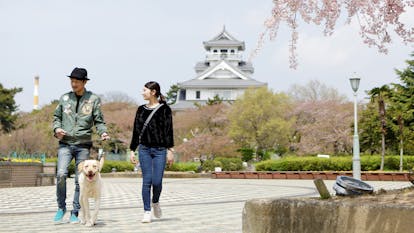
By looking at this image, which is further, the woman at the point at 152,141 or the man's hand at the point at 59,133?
the woman at the point at 152,141

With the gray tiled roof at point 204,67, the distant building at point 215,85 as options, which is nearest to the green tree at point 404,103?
the distant building at point 215,85

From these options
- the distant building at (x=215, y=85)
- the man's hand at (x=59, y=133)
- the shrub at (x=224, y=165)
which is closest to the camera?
the man's hand at (x=59, y=133)

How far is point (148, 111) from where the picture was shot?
6.94 meters

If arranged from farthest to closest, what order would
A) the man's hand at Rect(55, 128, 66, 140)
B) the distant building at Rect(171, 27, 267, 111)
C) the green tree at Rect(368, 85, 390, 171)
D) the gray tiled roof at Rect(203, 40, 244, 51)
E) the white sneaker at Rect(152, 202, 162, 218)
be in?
the gray tiled roof at Rect(203, 40, 244, 51) < the distant building at Rect(171, 27, 267, 111) < the green tree at Rect(368, 85, 390, 171) < the white sneaker at Rect(152, 202, 162, 218) < the man's hand at Rect(55, 128, 66, 140)

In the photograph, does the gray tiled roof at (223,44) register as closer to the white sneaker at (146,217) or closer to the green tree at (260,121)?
the green tree at (260,121)

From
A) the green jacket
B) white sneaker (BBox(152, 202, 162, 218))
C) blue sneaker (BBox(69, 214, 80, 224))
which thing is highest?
the green jacket

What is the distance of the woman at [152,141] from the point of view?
680 cm

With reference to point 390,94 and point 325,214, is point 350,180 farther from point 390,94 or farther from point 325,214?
point 390,94

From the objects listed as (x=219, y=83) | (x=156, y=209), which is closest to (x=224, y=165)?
(x=156, y=209)

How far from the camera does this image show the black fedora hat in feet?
22.3

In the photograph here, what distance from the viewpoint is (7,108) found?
5584 cm

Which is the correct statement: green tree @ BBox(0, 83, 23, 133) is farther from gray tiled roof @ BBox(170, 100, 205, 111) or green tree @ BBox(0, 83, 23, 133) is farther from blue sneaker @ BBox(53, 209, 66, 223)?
blue sneaker @ BBox(53, 209, 66, 223)

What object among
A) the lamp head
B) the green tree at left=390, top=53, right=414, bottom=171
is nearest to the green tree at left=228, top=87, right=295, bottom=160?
the green tree at left=390, top=53, right=414, bottom=171

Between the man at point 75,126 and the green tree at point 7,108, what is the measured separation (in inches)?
1991
